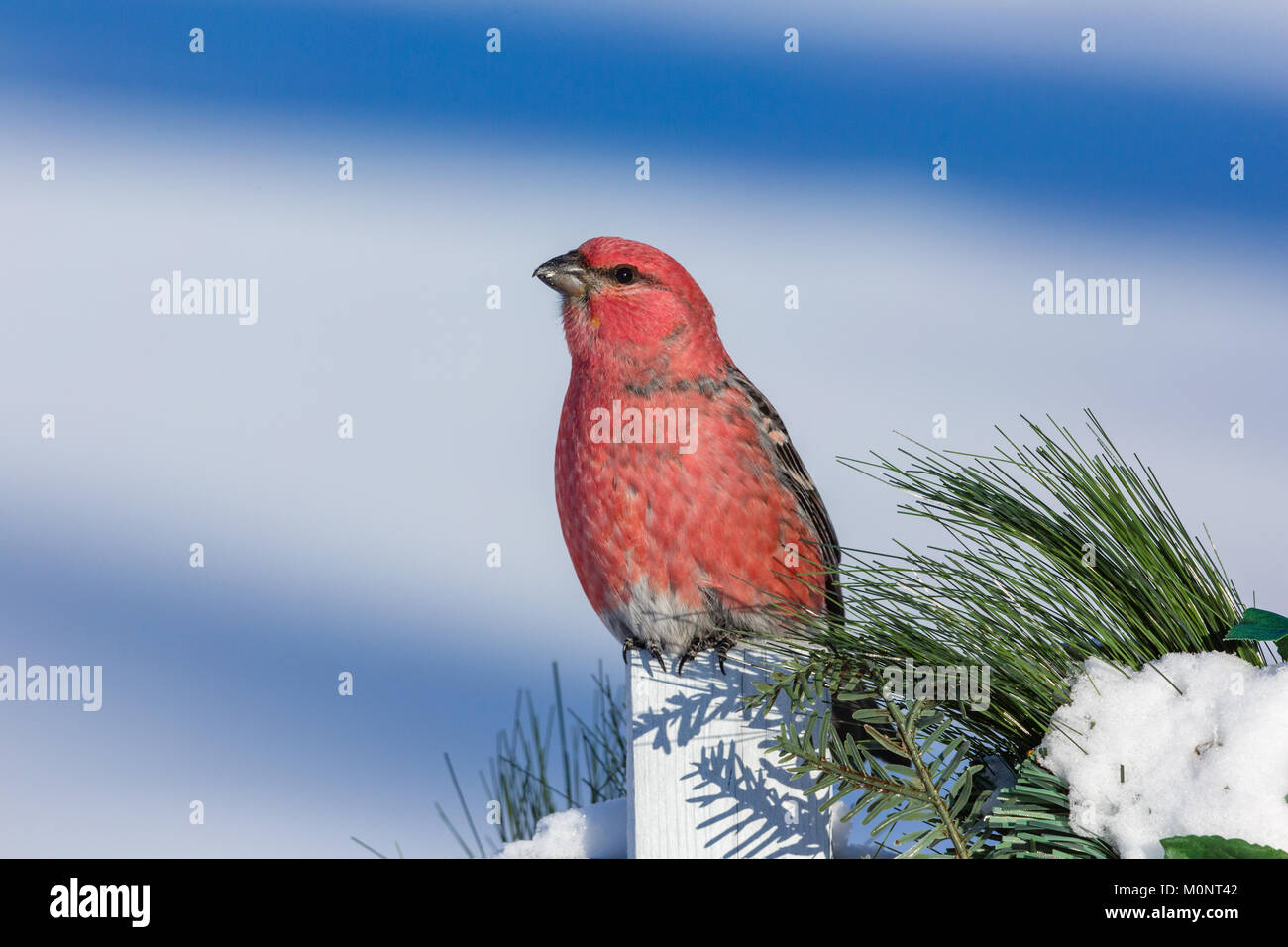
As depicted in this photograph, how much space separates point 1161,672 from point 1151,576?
0.58 ft

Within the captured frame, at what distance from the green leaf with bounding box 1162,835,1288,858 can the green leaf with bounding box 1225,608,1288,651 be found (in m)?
0.33

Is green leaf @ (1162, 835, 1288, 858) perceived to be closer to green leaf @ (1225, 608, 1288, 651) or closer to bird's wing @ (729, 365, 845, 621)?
green leaf @ (1225, 608, 1288, 651)

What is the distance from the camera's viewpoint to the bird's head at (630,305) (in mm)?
2961

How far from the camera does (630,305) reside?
298 centimetres

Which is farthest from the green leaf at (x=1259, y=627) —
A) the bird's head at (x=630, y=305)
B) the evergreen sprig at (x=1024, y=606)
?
the bird's head at (x=630, y=305)

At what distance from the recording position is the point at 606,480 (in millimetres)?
2768

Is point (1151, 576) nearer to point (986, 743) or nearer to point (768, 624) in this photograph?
point (986, 743)

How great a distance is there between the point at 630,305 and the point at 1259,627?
164 centimetres

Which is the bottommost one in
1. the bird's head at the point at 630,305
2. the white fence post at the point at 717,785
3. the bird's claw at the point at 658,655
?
the white fence post at the point at 717,785

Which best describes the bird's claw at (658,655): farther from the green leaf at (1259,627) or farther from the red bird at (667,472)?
the green leaf at (1259,627)

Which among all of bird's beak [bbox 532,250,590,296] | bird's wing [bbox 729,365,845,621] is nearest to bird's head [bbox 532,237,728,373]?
bird's beak [bbox 532,250,590,296]

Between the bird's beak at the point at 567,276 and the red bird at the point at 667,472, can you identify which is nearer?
the red bird at the point at 667,472

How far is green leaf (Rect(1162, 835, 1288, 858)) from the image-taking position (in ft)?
5.52

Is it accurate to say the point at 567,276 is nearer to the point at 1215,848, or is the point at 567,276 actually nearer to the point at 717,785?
the point at 717,785
